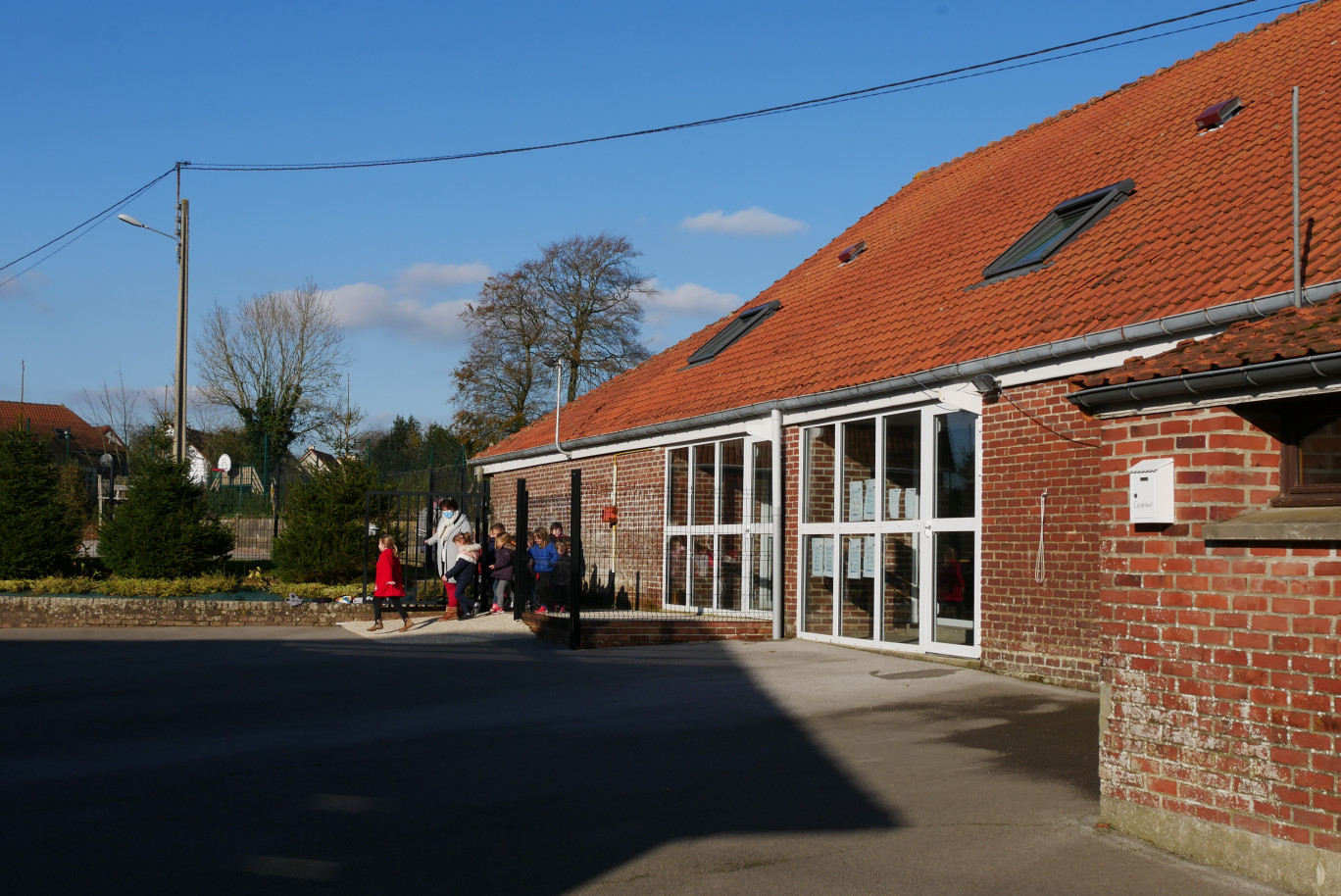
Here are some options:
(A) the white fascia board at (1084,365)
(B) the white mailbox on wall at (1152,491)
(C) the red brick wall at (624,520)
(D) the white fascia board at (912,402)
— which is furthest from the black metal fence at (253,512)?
(B) the white mailbox on wall at (1152,491)

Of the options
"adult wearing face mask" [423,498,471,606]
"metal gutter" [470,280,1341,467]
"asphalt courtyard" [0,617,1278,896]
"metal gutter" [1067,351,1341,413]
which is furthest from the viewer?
"adult wearing face mask" [423,498,471,606]

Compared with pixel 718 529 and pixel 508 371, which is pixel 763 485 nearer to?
pixel 718 529

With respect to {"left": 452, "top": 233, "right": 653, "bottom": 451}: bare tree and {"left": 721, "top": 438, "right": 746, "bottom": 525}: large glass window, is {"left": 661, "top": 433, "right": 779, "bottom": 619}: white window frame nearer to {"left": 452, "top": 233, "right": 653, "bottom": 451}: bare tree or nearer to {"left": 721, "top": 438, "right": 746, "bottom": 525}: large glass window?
{"left": 721, "top": 438, "right": 746, "bottom": 525}: large glass window

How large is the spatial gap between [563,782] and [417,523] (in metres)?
12.7

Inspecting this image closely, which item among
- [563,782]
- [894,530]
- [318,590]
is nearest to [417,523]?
[318,590]

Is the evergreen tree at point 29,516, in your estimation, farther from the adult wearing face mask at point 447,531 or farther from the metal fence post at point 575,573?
the metal fence post at point 575,573

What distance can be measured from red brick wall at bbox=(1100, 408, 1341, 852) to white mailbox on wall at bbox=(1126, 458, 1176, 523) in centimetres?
4

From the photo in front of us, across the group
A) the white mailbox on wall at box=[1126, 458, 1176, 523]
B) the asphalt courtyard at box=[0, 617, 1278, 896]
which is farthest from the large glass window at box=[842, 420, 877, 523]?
the white mailbox on wall at box=[1126, 458, 1176, 523]

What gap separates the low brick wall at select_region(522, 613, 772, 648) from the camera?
1374 cm

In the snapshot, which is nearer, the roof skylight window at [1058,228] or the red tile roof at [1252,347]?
the red tile roof at [1252,347]

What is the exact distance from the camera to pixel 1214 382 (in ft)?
16.6

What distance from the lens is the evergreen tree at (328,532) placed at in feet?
66.6

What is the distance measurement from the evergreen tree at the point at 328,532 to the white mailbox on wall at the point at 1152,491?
16.5 metres

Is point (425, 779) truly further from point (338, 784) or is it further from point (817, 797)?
point (817, 797)
